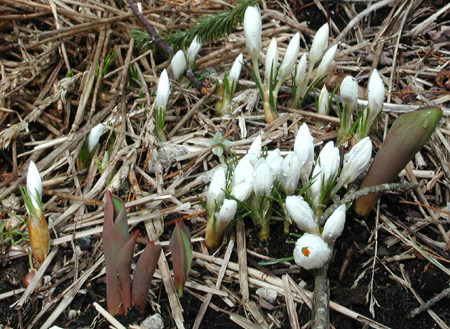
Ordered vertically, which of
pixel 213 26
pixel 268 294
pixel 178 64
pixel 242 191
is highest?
pixel 213 26

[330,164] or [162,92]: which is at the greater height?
[162,92]

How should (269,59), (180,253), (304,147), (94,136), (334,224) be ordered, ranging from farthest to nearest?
(269,59) → (94,136) → (304,147) → (334,224) → (180,253)

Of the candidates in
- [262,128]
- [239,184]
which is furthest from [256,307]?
[262,128]

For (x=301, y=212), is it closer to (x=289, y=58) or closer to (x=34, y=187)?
(x=289, y=58)

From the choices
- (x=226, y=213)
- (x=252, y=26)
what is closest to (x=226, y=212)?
(x=226, y=213)

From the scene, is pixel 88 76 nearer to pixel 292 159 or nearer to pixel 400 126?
pixel 292 159

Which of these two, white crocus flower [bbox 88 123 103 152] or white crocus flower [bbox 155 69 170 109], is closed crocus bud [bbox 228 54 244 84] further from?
white crocus flower [bbox 88 123 103 152]
